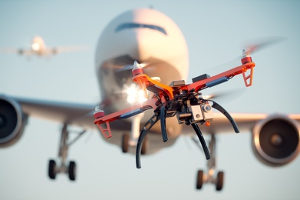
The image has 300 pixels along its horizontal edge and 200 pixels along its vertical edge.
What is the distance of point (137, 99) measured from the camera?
494 inches

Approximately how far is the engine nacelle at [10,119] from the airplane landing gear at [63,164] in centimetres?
373

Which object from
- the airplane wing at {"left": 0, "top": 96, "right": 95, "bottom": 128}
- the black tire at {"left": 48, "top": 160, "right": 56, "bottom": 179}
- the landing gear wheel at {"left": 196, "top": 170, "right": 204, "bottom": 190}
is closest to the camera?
the airplane wing at {"left": 0, "top": 96, "right": 95, "bottom": 128}

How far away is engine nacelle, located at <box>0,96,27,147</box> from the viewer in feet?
50.7

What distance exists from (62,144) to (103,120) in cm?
1077

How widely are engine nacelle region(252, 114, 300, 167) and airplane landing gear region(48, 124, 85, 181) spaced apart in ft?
27.4

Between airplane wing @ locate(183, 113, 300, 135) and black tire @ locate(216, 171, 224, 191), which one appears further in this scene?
black tire @ locate(216, 171, 224, 191)

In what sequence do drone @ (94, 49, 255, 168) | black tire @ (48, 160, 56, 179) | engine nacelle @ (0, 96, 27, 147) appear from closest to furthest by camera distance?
drone @ (94, 49, 255, 168) < engine nacelle @ (0, 96, 27, 147) < black tire @ (48, 160, 56, 179)

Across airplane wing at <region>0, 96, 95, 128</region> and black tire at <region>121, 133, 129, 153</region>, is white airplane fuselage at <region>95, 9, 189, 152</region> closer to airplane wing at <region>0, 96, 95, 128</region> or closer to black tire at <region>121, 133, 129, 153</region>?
black tire at <region>121, 133, 129, 153</region>

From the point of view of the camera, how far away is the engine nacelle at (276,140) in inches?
570

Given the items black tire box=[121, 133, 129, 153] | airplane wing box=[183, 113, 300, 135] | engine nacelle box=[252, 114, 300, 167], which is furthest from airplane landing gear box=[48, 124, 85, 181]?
engine nacelle box=[252, 114, 300, 167]

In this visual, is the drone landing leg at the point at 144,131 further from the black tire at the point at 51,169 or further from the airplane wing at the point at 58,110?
the black tire at the point at 51,169

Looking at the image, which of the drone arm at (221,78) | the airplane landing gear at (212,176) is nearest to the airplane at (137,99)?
the airplane landing gear at (212,176)

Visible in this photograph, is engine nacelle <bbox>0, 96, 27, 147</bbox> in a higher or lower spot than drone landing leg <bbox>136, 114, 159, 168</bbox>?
higher

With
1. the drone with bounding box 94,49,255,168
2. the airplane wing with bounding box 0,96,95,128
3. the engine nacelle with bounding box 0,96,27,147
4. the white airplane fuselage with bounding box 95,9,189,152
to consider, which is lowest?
the drone with bounding box 94,49,255,168
